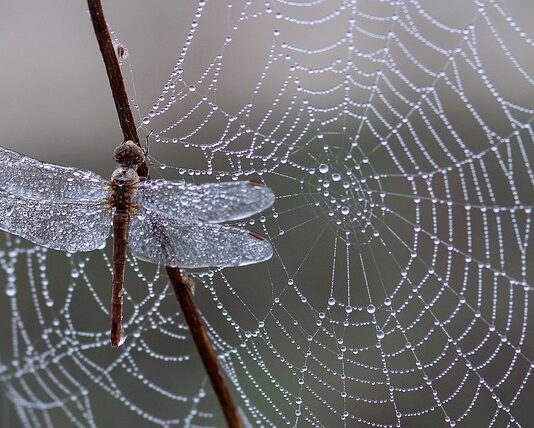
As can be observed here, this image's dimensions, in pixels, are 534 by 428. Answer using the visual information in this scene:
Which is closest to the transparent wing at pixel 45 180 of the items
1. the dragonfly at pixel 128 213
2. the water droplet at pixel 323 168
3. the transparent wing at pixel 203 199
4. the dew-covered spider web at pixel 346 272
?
the dragonfly at pixel 128 213

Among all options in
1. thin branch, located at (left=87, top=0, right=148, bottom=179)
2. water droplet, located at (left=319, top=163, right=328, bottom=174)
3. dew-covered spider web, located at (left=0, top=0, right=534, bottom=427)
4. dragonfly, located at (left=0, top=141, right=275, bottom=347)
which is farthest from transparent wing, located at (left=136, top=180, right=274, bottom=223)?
water droplet, located at (left=319, top=163, right=328, bottom=174)

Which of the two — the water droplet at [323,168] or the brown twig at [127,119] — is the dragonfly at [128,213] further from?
the water droplet at [323,168]

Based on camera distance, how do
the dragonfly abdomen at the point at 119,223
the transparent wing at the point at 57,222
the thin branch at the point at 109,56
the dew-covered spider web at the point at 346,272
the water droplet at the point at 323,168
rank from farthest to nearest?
the dew-covered spider web at the point at 346,272 < the water droplet at the point at 323,168 < the transparent wing at the point at 57,222 < the dragonfly abdomen at the point at 119,223 < the thin branch at the point at 109,56

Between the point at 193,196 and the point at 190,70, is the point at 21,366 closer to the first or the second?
the point at 190,70

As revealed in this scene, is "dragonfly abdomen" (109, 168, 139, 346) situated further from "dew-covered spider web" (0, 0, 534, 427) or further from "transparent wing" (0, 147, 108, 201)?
"dew-covered spider web" (0, 0, 534, 427)

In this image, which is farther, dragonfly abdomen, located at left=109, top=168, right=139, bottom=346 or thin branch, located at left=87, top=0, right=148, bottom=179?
dragonfly abdomen, located at left=109, top=168, right=139, bottom=346

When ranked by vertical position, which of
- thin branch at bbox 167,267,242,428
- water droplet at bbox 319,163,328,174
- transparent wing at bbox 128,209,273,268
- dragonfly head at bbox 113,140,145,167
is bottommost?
thin branch at bbox 167,267,242,428
